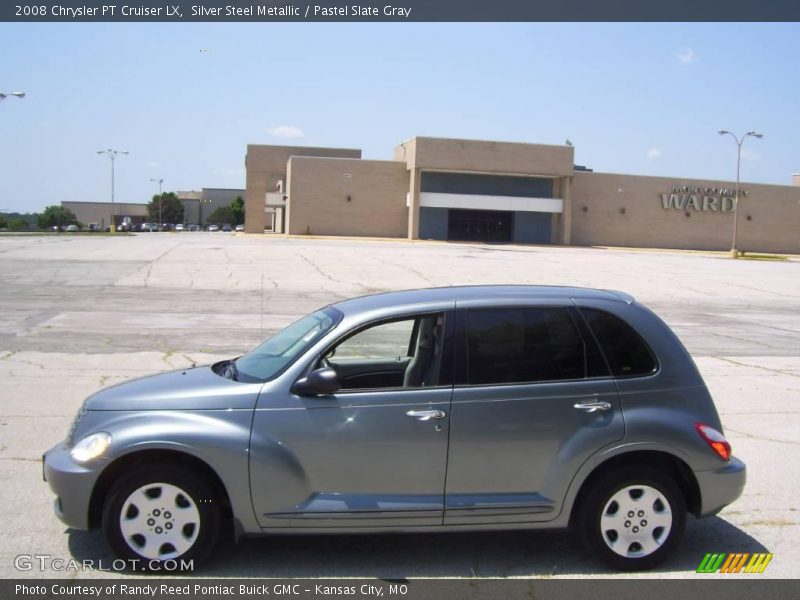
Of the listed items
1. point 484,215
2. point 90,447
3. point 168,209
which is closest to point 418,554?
point 90,447

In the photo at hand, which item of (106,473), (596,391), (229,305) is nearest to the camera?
(106,473)

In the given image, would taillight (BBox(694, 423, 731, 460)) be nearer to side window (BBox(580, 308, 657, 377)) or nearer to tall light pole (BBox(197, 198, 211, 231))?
side window (BBox(580, 308, 657, 377))

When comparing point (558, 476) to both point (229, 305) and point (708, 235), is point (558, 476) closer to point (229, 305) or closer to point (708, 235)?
point (229, 305)

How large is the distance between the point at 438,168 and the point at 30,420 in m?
59.9

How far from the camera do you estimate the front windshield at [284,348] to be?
4.61 m

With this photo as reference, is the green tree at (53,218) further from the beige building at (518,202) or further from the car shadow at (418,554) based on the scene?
the car shadow at (418,554)

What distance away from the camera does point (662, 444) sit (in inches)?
175

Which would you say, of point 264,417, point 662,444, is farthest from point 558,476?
point 264,417

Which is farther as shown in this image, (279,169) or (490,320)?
(279,169)

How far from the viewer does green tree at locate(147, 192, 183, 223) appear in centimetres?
14662

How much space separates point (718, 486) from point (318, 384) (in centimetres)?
244

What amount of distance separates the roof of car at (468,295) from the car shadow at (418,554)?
1.48 metres

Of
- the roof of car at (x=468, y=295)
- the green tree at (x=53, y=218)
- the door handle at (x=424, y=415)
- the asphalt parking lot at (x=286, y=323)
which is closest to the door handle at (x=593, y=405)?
the roof of car at (x=468, y=295)

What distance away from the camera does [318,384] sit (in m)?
4.27
